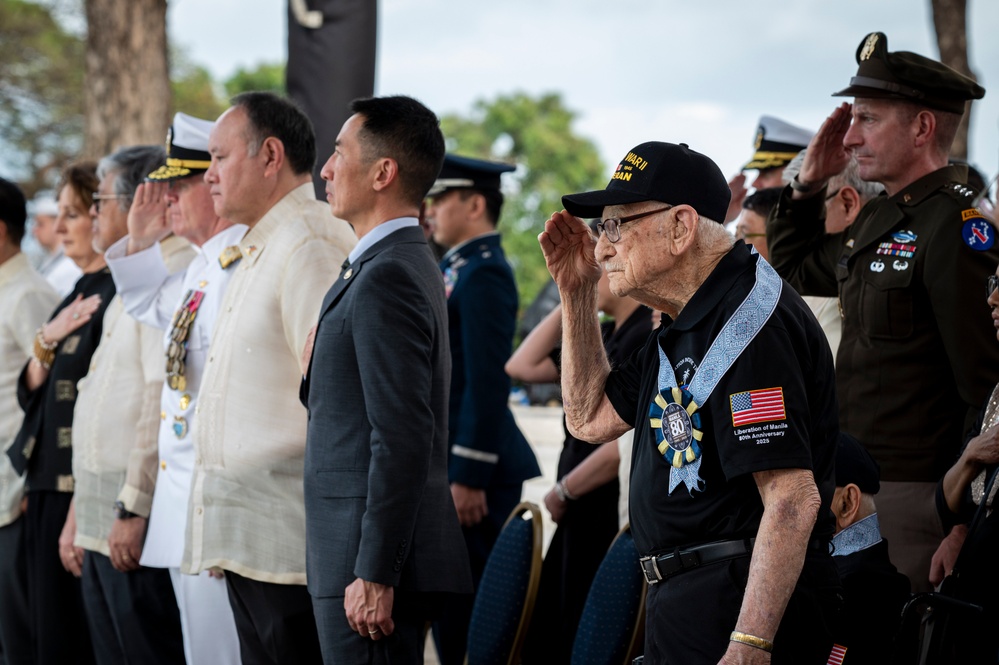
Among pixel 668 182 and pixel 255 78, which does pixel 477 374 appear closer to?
pixel 668 182

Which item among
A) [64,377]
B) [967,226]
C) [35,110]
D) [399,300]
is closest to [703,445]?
[399,300]

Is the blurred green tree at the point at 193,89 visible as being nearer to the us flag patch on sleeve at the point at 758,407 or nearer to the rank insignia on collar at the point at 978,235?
the rank insignia on collar at the point at 978,235

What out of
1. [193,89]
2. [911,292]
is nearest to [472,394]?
[911,292]

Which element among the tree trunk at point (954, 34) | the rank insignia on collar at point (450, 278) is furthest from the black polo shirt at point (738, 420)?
the tree trunk at point (954, 34)

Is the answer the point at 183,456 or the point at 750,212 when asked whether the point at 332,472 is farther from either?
the point at 750,212

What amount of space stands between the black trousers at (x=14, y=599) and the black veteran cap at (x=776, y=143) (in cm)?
316

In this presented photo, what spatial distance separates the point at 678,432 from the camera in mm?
2150

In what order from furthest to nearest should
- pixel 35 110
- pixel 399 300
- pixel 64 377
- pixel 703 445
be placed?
pixel 35 110, pixel 64 377, pixel 399 300, pixel 703 445

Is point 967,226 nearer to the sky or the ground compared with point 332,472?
nearer to the sky

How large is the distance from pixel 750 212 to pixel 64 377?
2.59 meters

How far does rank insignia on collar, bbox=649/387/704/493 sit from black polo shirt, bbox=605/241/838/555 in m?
0.02

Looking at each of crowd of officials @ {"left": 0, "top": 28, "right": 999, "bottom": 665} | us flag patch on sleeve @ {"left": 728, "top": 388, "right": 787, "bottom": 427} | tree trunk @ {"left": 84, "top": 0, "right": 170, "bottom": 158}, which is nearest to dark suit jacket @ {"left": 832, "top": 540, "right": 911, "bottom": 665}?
crowd of officials @ {"left": 0, "top": 28, "right": 999, "bottom": 665}

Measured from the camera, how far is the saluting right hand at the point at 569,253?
253 centimetres

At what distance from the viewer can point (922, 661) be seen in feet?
8.08
